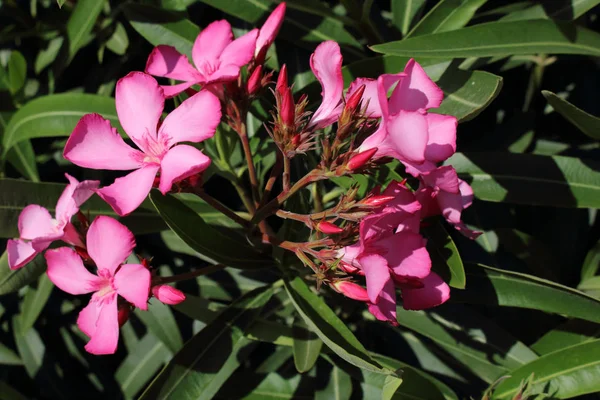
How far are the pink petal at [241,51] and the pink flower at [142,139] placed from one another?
0.42 ft

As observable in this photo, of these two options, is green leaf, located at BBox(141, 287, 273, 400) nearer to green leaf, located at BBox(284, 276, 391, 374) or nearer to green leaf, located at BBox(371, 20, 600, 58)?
green leaf, located at BBox(284, 276, 391, 374)

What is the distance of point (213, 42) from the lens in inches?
44.6

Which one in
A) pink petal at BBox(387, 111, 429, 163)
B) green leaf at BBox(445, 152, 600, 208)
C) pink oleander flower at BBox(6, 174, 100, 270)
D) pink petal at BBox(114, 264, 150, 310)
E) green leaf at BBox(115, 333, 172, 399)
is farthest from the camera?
green leaf at BBox(115, 333, 172, 399)

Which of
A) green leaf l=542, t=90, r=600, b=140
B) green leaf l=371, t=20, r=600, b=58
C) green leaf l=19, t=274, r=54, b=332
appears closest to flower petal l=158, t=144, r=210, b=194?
green leaf l=371, t=20, r=600, b=58

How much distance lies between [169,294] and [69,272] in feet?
0.73

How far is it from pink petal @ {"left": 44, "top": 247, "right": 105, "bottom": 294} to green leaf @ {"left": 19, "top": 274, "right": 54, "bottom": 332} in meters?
0.59

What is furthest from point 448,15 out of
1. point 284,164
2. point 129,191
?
point 129,191

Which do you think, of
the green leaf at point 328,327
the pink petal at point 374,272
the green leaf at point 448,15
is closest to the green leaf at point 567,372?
the green leaf at point 328,327

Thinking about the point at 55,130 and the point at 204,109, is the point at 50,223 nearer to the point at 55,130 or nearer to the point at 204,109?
the point at 55,130

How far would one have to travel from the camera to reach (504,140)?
5.20ft

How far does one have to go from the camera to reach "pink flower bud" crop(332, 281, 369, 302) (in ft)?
3.07

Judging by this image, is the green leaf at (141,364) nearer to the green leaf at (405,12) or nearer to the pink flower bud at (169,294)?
the pink flower bud at (169,294)

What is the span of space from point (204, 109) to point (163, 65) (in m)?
0.21

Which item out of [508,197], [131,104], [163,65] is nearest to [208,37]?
[163,65]
